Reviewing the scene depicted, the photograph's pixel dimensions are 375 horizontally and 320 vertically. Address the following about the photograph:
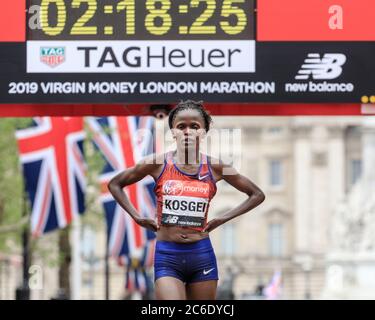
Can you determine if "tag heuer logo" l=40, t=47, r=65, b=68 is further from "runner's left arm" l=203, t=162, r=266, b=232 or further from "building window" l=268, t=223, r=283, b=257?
"building window" l=268, t=223, r=283, b=257

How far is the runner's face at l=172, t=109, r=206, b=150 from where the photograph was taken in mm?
11773

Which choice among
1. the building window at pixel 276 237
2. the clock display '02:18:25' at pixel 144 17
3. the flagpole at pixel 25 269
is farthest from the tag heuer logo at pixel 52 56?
the building window at pixel 276 237

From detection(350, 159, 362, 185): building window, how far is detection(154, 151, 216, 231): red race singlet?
5005 inches

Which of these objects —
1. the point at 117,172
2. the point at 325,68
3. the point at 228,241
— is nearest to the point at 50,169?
the point at 117,172

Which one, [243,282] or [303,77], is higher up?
[243,282]

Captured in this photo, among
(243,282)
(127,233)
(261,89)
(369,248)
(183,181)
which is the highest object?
(243,282)

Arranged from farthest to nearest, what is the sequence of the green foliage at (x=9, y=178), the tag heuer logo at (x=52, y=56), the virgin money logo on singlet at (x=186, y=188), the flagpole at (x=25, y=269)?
the green foliage at (x=9, y=178) → the flagpole at (x=25, y=269) → the tag heuer logo at (x=52, y=56) → the virgin money logo on singlet at (x=186, y=188)

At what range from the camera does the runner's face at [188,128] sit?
38.6 ft

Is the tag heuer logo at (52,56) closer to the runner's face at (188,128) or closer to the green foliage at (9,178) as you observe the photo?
the runner's face at (188,128)

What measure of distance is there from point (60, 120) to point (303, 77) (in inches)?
654

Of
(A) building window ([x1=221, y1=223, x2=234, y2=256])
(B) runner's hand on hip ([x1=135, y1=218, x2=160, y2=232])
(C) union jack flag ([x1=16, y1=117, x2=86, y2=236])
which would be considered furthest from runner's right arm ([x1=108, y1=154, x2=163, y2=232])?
(A) building window ([x1=221, y1=223, x2=234, y2=256])

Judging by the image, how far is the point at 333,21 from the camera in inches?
559
